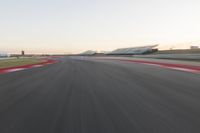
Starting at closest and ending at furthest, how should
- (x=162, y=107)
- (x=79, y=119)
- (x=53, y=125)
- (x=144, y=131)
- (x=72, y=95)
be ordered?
1. (x=144, y=131)
2. (x=53, y=125)
3. (x=79, y=119)
4. (x=162, y=107)
5. (x=72, y=95)

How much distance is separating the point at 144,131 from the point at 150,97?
93.5 inches

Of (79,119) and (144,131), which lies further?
(79,119)

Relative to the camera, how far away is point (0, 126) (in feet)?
11.6

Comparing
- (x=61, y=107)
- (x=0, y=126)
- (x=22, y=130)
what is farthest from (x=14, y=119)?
(x=61, y=107)

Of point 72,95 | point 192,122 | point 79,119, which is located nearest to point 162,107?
point 192,122

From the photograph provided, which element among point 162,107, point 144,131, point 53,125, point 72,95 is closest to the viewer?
point 144,131

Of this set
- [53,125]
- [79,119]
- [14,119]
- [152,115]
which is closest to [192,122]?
[152,115]

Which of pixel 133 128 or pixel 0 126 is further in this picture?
pixel 0 126

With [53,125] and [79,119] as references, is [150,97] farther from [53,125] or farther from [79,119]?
[53,125]

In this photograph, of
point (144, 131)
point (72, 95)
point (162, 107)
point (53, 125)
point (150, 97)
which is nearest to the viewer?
point (144, 131)

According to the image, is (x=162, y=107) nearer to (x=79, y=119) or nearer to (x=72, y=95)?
(x=79, y=119)

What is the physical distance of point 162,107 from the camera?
445 centimetres

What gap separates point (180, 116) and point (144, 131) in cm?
103

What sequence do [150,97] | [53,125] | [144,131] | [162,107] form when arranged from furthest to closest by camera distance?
[150,97] < [162,107] < [53,125] < [144,131]
